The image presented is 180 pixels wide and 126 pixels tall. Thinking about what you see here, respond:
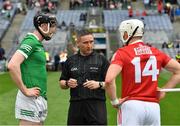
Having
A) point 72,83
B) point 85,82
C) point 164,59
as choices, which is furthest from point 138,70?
point 72,83

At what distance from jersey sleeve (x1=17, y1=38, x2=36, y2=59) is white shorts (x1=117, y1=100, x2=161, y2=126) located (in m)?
1.30

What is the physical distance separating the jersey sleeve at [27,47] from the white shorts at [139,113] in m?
1.30

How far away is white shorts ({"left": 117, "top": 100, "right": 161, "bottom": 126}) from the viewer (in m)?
6.12

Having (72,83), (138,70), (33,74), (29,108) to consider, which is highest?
(138,70)

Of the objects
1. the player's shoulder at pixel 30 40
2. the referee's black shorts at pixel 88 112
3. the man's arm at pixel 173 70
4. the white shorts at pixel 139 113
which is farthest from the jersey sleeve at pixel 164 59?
the player's shoulder at pixel 30 40

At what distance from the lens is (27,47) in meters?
6.59

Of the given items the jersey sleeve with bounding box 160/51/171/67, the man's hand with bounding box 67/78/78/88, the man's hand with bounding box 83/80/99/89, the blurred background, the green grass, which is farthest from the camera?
the blurred background

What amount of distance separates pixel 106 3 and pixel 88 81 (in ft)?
130

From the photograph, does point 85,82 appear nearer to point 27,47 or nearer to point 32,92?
point 32,92

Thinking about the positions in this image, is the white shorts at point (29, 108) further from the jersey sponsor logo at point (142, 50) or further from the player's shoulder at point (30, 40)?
the jersey sponsor logo at point (142, 50)

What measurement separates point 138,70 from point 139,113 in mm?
472

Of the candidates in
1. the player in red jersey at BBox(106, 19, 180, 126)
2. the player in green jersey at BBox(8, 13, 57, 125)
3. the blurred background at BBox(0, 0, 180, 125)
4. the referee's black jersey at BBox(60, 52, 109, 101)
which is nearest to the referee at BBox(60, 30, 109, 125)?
the referee's black jersey at BBox(60, 52, 109, 101)

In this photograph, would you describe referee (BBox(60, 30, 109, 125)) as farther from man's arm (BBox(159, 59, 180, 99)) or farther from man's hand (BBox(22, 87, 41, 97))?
man's arm (BBox(159, 59, 180, 99))

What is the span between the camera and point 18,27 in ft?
139
